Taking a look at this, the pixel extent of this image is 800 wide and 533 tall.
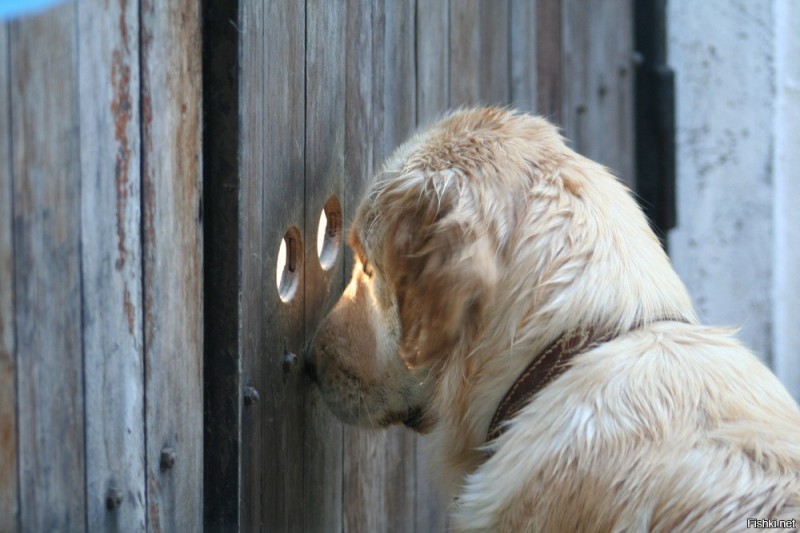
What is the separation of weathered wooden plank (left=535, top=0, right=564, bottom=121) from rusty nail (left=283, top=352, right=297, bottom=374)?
2243 millimetres

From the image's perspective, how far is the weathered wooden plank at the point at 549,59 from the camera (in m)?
4.57

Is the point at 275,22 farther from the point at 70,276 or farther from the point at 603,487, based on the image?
the point at 603,487

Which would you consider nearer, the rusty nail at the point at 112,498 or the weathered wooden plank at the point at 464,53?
the rusty nail at the point at 112,498

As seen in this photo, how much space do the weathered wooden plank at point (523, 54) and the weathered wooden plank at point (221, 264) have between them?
2091 millimetres

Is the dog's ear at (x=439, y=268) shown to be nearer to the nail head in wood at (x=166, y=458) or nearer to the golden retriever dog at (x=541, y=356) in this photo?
the golden retriever dog at (x=541, y=356)

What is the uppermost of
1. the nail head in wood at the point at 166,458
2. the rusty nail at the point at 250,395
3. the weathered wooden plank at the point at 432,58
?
the weathered wooden plank at the point at 432,58

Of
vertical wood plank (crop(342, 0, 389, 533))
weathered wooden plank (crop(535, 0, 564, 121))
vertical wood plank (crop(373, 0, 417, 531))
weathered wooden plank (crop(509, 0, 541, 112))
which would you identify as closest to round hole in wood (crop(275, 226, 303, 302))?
vertical wood plank (crop(342, 0, 389, 533))

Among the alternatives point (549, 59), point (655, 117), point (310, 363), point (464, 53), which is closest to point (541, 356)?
point (310, 363)

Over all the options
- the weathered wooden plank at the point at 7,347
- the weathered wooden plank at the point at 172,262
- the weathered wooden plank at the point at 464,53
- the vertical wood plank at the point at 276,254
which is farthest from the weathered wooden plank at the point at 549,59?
the weathered wooden plank at the point at 7,347

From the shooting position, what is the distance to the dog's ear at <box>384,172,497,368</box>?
2.38 metres

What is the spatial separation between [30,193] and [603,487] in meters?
1.26

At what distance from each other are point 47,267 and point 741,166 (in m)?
5.08

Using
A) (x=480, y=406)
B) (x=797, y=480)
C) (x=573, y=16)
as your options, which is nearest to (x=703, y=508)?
(x=797, y=480)

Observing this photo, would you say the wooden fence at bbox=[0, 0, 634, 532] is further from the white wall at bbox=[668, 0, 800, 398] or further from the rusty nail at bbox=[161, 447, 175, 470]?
the white wall at bbox=[668, 0, 800, 398]
